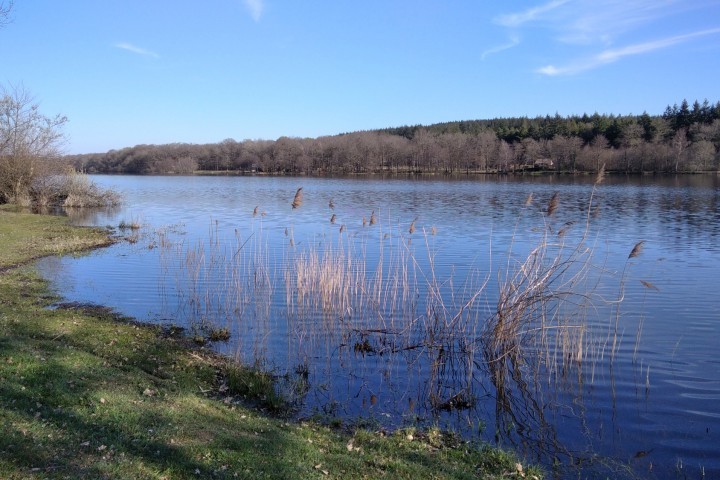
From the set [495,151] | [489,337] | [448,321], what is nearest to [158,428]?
[489,337]

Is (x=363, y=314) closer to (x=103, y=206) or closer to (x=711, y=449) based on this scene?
(x=711, y=449)

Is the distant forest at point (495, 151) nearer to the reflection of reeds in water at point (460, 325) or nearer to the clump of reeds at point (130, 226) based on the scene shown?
the clump of reeds at point (130, 226)

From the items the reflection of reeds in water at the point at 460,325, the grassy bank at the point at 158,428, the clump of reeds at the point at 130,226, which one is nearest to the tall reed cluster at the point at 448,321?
the reflection of reeds in water at the point at 460,325

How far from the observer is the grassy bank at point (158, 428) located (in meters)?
→ 4.93

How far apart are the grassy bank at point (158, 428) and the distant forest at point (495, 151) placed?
8122 cm

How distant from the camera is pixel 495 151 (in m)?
114

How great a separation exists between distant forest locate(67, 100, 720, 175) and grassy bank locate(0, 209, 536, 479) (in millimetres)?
81220

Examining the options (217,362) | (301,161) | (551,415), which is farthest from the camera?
(301,161)

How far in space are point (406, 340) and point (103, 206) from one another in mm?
38151

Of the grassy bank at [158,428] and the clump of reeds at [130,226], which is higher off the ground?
the clump of reeds at [130,226]

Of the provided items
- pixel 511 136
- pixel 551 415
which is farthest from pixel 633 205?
pixel 511 136

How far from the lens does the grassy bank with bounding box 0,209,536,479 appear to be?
4930 mm

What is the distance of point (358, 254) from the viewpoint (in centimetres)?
2059

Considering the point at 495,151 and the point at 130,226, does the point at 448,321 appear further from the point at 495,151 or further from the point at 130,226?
the point at 495,151
